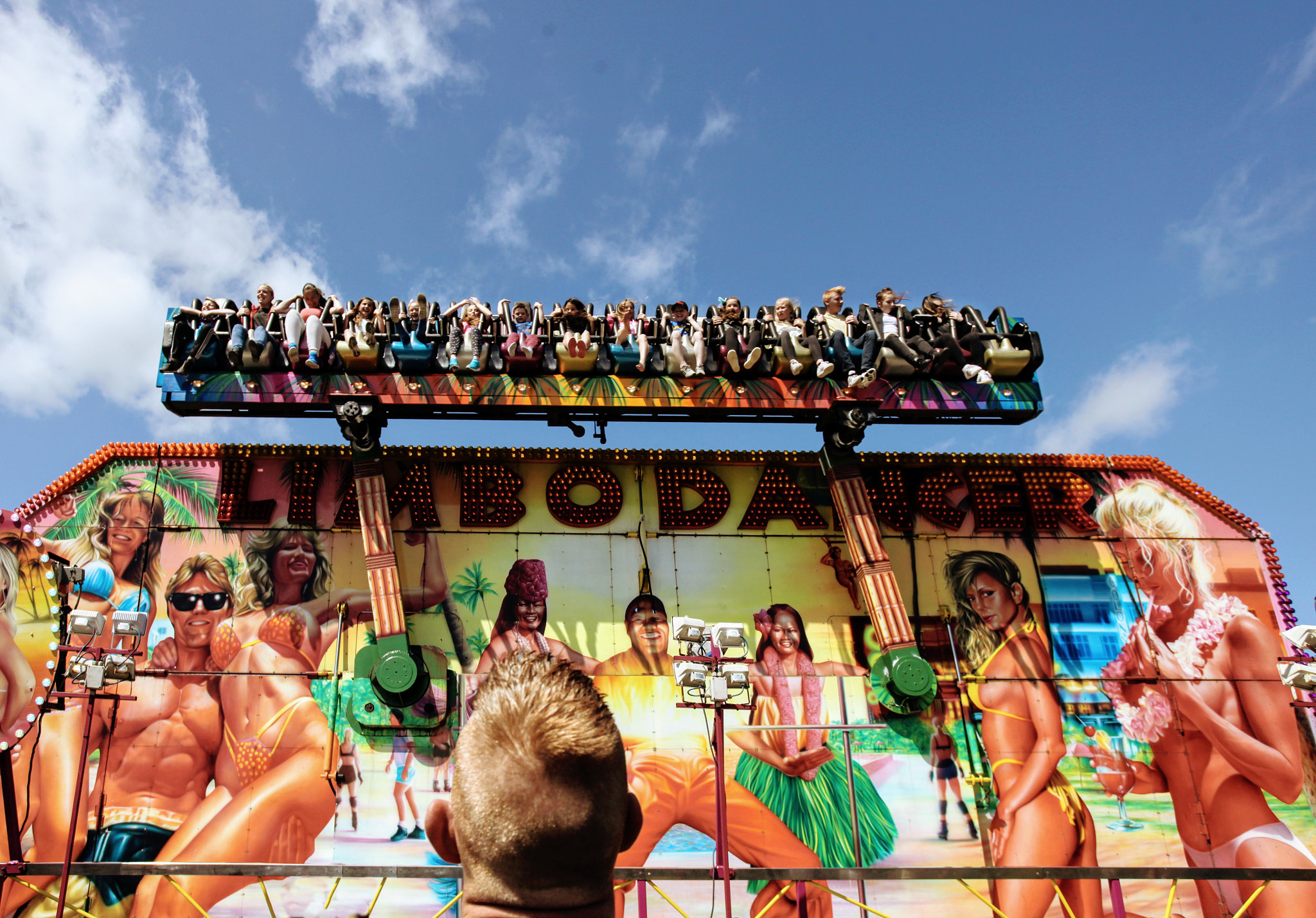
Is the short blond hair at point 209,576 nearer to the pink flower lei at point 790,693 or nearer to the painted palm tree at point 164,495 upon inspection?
the painted palm tree at point 164,495

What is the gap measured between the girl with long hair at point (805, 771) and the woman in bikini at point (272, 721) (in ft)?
16.7

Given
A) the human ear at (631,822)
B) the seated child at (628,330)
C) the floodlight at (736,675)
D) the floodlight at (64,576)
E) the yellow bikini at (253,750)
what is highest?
the seated child at (628,330)

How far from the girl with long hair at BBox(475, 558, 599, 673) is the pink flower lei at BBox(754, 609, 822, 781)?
2631 millimetres

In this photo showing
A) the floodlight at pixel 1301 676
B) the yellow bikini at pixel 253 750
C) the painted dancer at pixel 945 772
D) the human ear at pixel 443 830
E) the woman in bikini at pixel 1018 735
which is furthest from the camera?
the painted dancer at pixel 945 772

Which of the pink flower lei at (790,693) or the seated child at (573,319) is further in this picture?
the seated child at (573,319)

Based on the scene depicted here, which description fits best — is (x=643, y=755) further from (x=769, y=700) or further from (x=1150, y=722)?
(x=1150, y=722)

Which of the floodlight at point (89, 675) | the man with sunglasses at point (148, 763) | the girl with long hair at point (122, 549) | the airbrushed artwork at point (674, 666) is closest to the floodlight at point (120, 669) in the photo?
the floodlight at point (89, 675)

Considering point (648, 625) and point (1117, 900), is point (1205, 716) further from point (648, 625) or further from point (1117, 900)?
point (648, 625)

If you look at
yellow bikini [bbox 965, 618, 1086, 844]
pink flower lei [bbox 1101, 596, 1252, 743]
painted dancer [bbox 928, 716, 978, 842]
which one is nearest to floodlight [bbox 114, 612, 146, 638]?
painted dancer [bbox 928, 716, 978, 842]

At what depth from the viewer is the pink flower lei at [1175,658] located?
40.9 ft

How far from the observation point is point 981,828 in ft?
38.3

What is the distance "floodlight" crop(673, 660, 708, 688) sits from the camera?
9078mm

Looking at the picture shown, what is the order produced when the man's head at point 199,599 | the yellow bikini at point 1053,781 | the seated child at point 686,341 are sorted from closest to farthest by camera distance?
the yellow bikini at point 1053,781, the man's head at point 199,599, the seated child at point 686,341

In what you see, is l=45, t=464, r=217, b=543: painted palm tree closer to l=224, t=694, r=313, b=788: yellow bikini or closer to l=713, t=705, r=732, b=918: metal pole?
l=224, t=694, r=313, b=788: yellow bikini
